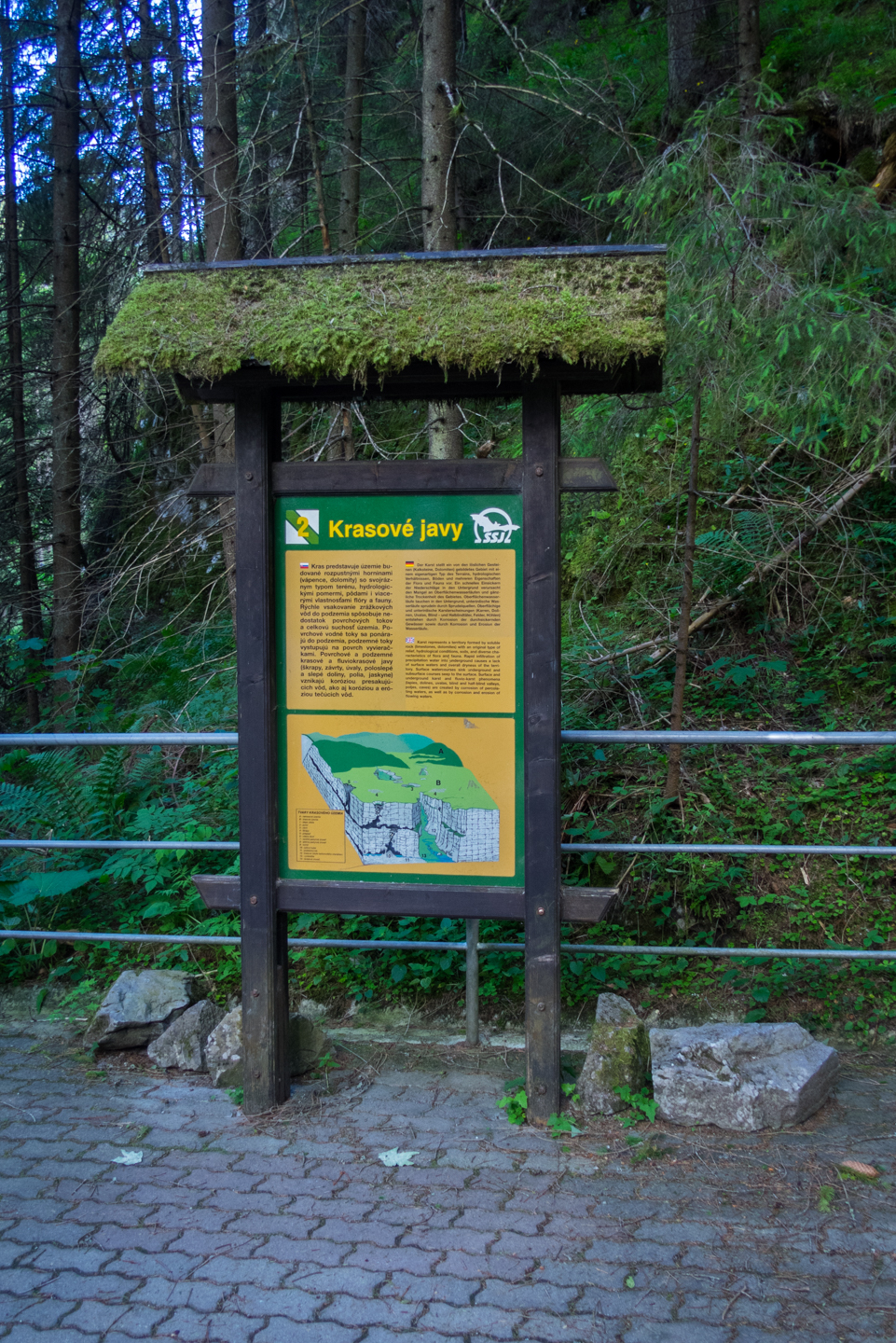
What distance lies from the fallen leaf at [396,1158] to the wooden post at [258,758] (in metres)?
0.58

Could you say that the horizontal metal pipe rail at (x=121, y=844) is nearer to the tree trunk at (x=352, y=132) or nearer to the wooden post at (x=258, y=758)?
the wooden post at (x=258, y=758)

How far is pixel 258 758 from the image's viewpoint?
3.65 meters

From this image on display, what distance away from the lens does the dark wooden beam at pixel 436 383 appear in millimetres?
3354

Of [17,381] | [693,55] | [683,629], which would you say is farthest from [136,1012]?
[693,55]

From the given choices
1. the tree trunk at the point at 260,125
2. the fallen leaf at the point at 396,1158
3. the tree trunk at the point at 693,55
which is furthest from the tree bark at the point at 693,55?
the fallen leaf at the point at 396,1158

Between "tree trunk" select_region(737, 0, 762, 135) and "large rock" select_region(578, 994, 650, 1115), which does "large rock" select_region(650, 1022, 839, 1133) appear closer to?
"large rock" select_region(578, 994, 650, 1115)

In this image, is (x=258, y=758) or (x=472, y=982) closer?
(x=258, y=758)

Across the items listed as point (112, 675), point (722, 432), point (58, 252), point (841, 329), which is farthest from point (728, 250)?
point (58, 252)

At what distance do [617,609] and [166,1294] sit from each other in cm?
579

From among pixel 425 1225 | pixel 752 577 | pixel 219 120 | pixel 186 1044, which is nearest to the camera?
pixel 425 1225

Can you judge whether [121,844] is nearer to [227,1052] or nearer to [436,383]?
[227,1052]

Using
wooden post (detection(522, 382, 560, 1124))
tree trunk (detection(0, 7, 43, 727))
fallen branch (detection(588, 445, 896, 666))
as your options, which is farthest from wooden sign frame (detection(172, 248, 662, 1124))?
tree trunk (detection(0, 7, 43, 727))

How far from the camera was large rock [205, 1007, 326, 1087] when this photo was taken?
3889 mm

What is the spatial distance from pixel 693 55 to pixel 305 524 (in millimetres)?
9701
